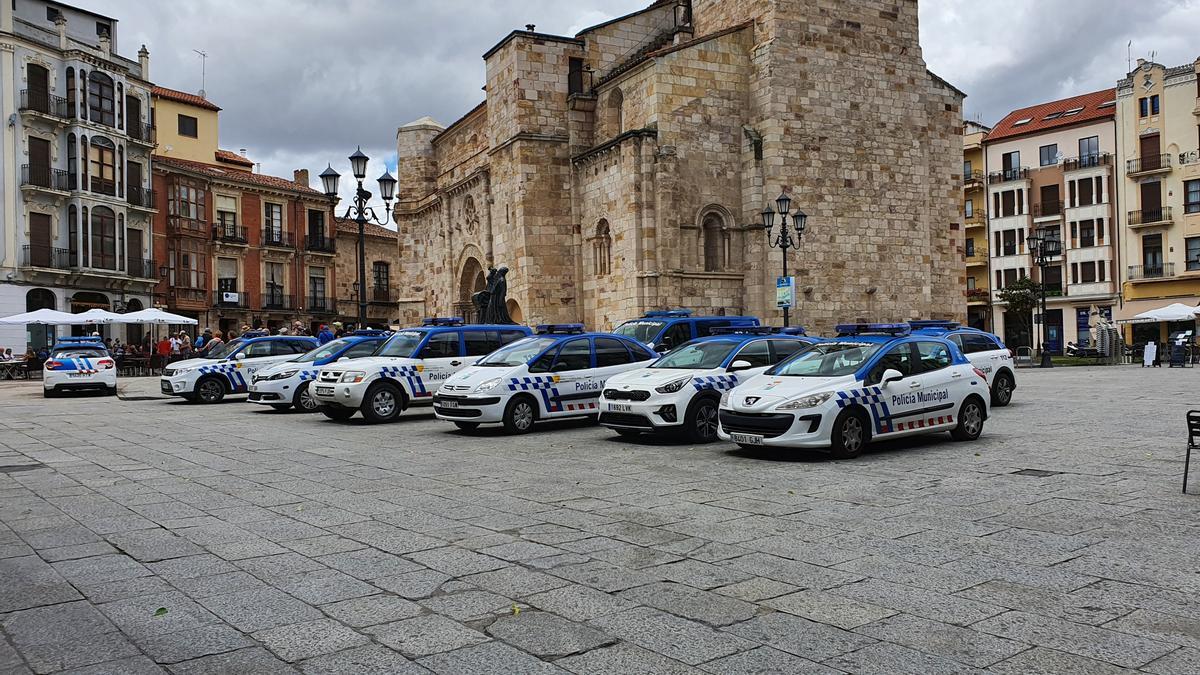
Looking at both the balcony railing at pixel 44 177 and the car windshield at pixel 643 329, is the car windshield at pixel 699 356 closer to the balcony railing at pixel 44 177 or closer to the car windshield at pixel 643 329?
the car windshield at pixel 643 329

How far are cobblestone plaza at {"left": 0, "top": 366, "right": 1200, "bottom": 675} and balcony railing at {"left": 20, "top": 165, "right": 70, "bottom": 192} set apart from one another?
1281 inches

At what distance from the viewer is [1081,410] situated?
15.6 meters

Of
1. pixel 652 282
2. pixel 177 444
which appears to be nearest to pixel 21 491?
pixel 177 444

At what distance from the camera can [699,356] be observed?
13148 millimetres

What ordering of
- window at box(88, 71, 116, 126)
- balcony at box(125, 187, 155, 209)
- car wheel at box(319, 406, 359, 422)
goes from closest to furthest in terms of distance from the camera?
car wheel at box(319, 406, 359, 422)
window at box(88, 71, 116, 126)
balcony at box(125, 187, 155, 209)

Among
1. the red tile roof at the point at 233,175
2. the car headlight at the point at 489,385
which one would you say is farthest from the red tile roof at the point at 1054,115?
the car headlight at the point at 489,385

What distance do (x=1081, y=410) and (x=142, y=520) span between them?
14.3 m

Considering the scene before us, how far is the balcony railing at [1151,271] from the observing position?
51.4 meters

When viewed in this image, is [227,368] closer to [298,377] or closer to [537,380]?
[298,377]

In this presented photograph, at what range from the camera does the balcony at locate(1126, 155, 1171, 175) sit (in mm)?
51344

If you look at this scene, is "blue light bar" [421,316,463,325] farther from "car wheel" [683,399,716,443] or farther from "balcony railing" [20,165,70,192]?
"balcony railing" [20,165,70,192]

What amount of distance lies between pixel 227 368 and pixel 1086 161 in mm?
52140

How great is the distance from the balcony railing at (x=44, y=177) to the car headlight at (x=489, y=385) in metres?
33.1

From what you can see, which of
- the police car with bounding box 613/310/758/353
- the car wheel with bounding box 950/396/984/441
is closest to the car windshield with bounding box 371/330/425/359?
the police car with bounding box 613/310/758/353
